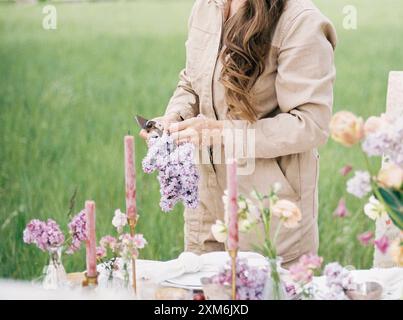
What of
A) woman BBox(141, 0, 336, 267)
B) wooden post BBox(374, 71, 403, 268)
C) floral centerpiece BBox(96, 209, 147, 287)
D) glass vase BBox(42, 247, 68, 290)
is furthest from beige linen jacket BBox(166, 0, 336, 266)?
glass vase BBox(42, 247, 68, 290)

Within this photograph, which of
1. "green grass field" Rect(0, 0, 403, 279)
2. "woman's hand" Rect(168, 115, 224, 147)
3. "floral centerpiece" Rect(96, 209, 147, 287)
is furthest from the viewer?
"green grass field" Rect(0, 0, 403, 279)

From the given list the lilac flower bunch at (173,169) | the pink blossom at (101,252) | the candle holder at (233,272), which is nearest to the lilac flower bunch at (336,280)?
the candle holder at (233,272)

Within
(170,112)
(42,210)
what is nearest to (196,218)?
(170,112)

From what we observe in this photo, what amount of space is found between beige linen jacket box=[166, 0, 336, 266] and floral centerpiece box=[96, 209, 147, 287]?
0.98 feet

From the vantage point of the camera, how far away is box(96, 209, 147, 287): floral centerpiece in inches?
53.1

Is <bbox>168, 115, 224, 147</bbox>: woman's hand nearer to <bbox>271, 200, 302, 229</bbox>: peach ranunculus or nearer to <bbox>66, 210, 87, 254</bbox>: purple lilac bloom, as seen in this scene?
<bbox>66, 210, 87, 254</bbox>: purple lilac bloom

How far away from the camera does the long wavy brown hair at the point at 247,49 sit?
5.34ft

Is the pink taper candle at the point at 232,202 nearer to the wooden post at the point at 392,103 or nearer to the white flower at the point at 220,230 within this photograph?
the white flower at the point at 220,230

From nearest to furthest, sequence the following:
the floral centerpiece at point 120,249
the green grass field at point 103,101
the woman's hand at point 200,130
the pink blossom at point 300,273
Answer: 1. the pink blossom at point 300,273
2. the floral centerpiece at point 120,249
3. the woman's hand at point 200,130
4. the green grass field at point 103,101

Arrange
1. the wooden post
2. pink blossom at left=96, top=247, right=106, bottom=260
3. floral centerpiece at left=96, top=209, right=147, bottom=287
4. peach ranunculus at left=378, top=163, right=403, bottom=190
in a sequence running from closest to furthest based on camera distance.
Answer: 1. peach ranunculus at left=378, top=163, right=403, bottom=190
2. floral centerpiece at left=96, top=209, right=147, bottom=287
3. pink blossom at left=96, top=247, right=106, bottom=260
4. the wooden post

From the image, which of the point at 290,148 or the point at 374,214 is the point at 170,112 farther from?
the point at 374,214

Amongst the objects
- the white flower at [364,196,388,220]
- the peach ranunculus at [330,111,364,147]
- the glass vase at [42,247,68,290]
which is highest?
the peach ranunculus at [330,111,364,147]

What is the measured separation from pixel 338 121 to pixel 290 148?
1.73ft

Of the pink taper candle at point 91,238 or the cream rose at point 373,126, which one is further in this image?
the pink taper candle at point 91,238
